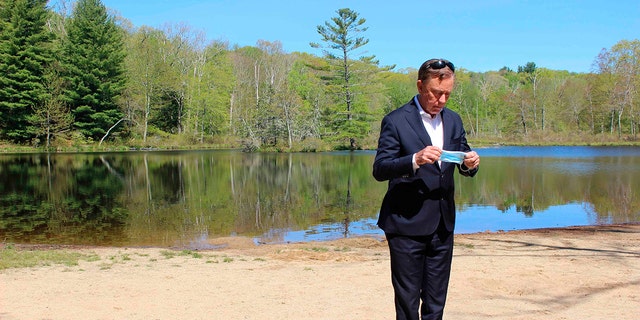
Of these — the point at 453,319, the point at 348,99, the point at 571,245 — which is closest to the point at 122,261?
the point at 453,319

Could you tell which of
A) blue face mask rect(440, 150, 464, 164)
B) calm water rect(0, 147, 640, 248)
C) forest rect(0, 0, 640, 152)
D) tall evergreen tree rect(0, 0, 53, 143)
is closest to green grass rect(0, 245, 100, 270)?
calm water rect(0, 147, 640, 248)

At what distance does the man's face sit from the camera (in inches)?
112

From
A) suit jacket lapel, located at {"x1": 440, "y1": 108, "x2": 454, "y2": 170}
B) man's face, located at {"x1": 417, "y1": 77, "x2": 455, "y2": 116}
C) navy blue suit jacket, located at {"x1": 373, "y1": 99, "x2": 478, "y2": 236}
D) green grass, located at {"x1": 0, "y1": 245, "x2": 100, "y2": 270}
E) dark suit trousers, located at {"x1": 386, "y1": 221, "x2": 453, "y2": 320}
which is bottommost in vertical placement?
green grass, located at {"x1": 0, "y1": 245, "x2": 100, "y2": 270}

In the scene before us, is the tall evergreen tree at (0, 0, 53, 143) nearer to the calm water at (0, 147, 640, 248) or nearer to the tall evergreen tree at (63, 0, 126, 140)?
the tall evergreen tree at (63, 0, 126, 140)

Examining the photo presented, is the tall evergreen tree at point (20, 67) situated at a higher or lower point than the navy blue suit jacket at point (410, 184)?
higher

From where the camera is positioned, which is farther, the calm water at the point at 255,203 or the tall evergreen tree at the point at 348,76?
the tall evergreen tree at the point at 348,76

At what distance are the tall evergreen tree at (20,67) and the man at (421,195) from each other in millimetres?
52475

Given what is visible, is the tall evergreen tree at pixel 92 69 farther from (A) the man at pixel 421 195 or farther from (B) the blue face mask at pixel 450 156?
(B) the blue face mask at pixel 450 156

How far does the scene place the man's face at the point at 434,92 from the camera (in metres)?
2.85

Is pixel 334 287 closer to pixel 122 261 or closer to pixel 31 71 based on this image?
pixel 122 261

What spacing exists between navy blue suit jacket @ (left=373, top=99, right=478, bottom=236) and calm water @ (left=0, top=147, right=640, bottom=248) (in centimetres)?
861

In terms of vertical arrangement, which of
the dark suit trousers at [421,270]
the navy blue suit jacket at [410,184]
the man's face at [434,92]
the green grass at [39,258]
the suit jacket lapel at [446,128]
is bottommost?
the green grass at [39,258]

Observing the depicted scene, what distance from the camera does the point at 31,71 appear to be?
49375mm

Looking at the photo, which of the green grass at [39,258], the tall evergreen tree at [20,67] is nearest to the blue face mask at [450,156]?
the green grass at [39,258]
